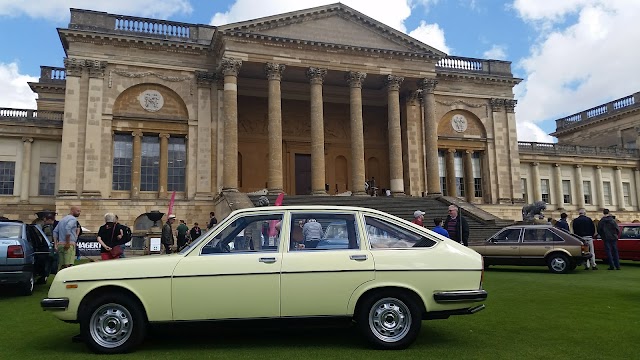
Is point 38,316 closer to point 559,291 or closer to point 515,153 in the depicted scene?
point 559,291

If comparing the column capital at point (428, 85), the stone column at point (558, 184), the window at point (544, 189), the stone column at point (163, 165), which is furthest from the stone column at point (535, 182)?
the stone column at point (163, 165)

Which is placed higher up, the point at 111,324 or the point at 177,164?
the point at 177,164

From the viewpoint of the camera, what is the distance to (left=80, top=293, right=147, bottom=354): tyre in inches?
219

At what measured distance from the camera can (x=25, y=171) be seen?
2873 centimetres

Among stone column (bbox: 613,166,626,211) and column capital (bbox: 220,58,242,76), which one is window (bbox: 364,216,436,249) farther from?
stone column (bbox: 613,166,626,211)

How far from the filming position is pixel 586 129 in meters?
49.3

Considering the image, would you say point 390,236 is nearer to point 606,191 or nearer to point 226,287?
point 226,287

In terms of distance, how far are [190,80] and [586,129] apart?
40.2m

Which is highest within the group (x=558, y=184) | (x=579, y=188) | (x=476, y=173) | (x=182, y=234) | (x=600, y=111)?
(x=600, y=111)

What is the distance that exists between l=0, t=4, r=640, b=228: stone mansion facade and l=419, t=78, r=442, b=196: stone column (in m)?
0.09

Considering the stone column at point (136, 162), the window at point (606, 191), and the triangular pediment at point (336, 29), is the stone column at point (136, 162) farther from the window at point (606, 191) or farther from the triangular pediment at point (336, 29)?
the window at point (606, 191)

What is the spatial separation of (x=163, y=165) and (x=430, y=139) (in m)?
16.0

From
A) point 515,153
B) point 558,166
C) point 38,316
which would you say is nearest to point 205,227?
point 38,316

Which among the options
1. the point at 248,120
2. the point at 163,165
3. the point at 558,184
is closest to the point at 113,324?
the point at 163,165
